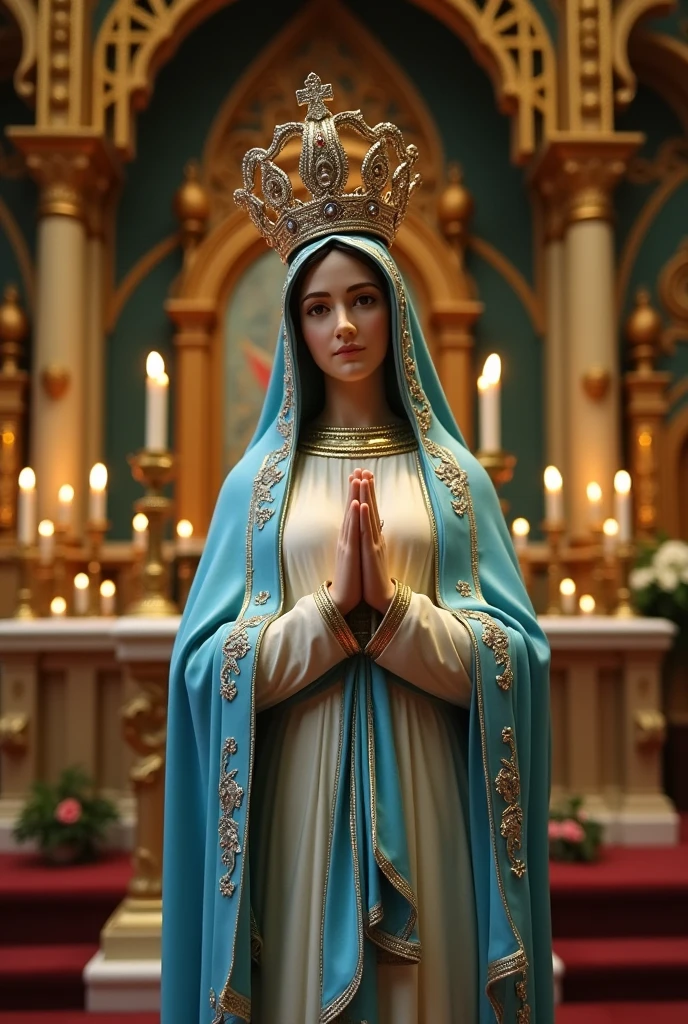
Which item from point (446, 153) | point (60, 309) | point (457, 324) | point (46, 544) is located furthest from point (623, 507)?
point (60, 309)

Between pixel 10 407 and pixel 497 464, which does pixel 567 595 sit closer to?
pixel 497 464

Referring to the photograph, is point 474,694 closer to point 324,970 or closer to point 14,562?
point 324,970

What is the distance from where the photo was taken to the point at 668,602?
5.34 metres

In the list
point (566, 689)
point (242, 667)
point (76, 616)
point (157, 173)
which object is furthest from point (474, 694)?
point (157, 173)

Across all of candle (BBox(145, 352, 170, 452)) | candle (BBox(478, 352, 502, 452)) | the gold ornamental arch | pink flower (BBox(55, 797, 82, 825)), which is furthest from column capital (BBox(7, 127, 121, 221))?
pink flower (BBox(55, 797, 82, 825))

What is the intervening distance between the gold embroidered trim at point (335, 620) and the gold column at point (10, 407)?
4444 millimetres

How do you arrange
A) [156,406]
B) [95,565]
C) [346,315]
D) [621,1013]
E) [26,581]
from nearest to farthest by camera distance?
[346,315] < [621,1013] < [156,406] < [26,581] < [95,565]

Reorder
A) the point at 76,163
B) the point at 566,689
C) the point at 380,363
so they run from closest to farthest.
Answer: the point at 380,363 < the point at 566,689 < the point at 76,163

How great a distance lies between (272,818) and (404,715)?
304 millimetres

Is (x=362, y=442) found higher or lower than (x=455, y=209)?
lower

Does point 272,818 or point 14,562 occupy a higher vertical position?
point 14,562

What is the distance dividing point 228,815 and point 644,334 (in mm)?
4903

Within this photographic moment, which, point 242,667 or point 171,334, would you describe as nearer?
point 242,667

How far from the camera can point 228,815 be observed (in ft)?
6.32
